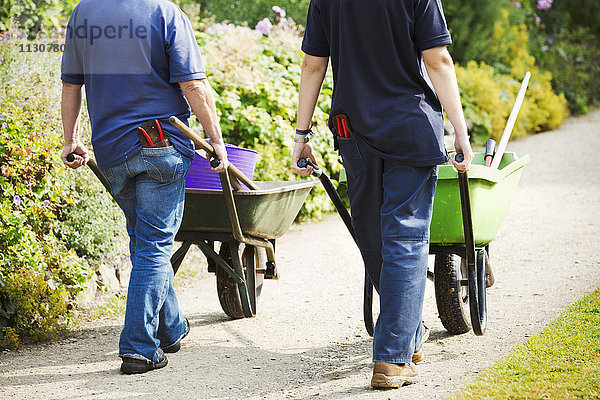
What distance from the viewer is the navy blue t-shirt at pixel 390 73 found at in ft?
9.48

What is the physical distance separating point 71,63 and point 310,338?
185cm

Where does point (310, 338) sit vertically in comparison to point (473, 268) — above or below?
below

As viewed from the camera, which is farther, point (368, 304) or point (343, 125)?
point (368, 304)

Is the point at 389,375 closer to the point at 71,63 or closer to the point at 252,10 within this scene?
the point at 71,63

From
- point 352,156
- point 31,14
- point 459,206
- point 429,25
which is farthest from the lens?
point 31,14

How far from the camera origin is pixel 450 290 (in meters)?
3.62

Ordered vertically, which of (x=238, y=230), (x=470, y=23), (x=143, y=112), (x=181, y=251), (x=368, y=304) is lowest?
(x=368, y=304)

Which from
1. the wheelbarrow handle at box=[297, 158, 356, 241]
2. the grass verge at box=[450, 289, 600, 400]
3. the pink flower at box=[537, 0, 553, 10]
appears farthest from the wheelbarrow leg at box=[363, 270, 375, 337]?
the pink flower at box=[537, 0, 553, 10]

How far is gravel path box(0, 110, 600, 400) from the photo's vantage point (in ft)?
10.5

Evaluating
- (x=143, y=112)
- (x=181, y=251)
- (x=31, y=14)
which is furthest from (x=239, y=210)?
(x=31, y=14)

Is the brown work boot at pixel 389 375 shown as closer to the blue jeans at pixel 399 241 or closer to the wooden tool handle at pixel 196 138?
the blue jeans at pixel 399 241

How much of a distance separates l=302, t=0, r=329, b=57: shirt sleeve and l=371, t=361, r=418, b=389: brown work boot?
135 centimetres

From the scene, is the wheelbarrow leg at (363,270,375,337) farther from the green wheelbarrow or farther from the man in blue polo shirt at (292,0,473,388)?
the man in blue polo shirt at (292,0,473,388)

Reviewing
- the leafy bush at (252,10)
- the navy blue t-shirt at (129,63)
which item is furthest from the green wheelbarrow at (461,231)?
the leafy bush at (252,10)
